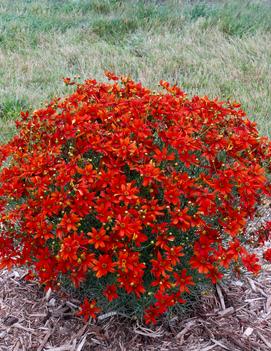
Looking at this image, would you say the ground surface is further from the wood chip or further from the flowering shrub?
the flowering shrub

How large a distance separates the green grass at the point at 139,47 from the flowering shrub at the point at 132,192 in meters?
2.97

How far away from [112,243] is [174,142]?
56 cm

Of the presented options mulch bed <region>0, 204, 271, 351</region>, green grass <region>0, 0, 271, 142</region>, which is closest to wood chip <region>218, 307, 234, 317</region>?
mulch bed <region>0, 204, 271, 351</region>

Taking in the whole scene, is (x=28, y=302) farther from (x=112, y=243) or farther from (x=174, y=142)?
(x=174, y=142)

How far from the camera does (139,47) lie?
841 centimetres

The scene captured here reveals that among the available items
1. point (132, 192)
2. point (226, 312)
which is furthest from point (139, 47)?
point (132, 192)

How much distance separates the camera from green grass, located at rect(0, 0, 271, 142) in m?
7.03

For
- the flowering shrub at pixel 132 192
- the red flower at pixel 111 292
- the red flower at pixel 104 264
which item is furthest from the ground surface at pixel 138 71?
the red flower at pixel 104 264

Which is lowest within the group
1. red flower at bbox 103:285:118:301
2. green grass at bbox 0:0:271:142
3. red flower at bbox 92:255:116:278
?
green grass at bbox 0:0:271:142

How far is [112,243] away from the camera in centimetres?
254

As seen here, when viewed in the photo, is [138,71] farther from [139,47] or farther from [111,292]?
[111,292]

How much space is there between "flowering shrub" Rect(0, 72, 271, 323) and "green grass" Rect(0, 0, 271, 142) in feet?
9.75

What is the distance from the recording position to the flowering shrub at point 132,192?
251 cm

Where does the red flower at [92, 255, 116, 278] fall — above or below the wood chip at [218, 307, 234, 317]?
above
